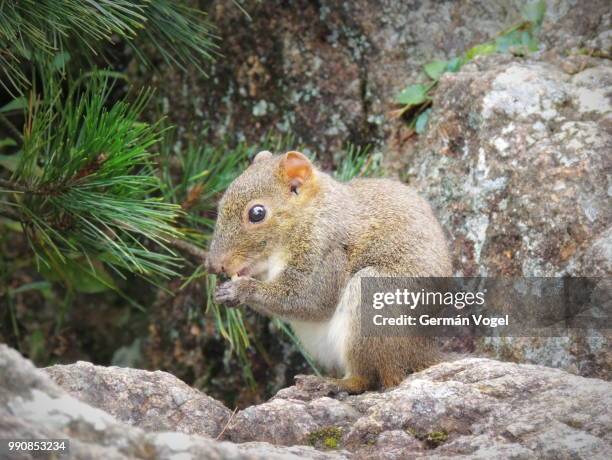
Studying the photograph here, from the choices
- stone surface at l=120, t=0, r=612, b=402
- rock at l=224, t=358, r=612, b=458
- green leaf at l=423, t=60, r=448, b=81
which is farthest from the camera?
green leaf at l=423, t=60, r=448, b=81

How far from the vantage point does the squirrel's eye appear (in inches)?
182

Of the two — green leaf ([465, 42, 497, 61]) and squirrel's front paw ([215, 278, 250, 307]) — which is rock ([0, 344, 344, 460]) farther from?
green leaf ([465, 42, 497, 61])

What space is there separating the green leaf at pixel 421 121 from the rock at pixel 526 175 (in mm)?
139

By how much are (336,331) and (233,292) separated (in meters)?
0.57

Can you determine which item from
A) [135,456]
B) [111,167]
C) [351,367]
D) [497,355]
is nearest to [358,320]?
[351,367]

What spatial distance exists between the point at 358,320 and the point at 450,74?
2.16 meters

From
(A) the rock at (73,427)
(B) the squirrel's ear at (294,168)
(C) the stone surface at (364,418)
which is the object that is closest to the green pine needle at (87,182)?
(B) the squirrel's ear at (294,168)

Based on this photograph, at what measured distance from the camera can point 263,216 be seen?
4.64 metres

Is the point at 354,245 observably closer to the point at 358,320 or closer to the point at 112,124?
the point at 358,320

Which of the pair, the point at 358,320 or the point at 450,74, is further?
the point at 450,74

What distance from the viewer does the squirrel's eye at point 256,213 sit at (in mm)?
4621

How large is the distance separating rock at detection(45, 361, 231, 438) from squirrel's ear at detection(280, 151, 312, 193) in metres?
1.41

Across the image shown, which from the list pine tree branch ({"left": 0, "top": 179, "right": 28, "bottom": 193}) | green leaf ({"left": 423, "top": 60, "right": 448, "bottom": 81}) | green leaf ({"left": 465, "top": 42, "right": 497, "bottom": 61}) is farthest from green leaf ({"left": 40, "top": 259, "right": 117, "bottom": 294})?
green leaf ({"left": 465, "top": 42, "right": 497, "bottom": 61})

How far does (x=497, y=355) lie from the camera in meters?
4.87
